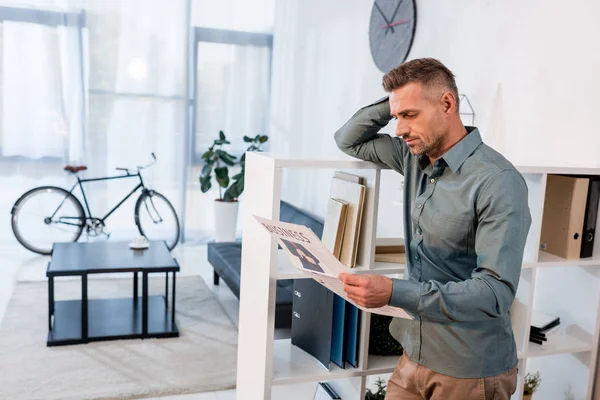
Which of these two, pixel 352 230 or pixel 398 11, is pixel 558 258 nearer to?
pixel 352 230

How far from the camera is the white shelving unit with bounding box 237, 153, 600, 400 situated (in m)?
1.98

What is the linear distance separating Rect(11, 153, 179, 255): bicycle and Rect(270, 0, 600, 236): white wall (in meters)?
2.03

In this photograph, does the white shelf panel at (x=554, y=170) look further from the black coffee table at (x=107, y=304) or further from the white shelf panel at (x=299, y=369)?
the black coffee table at (x=107, y=304)

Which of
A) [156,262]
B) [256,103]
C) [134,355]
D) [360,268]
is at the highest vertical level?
[256,103]

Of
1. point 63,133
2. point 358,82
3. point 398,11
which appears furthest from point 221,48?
point 398,11

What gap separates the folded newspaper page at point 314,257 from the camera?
145 cm

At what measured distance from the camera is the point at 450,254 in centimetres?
156

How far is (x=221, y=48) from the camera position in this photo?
6.47m

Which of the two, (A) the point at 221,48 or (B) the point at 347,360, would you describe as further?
(A) the point at 221,48

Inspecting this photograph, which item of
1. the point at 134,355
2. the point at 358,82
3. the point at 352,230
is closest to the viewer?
the point at 352,230

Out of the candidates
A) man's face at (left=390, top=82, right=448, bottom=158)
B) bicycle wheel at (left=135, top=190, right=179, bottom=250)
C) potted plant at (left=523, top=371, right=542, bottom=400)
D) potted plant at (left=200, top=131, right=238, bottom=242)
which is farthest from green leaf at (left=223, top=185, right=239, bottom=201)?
man's face at (left=390, top=82, right=448, bottom=158)

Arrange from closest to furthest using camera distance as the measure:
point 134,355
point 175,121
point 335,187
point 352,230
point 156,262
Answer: point 352,230, point 335,187, point 134,355, point 156,262, point 175,121

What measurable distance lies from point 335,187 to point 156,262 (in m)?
2.00

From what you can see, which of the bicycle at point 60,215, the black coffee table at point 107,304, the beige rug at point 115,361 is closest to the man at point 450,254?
the beige rug at point 115,361
